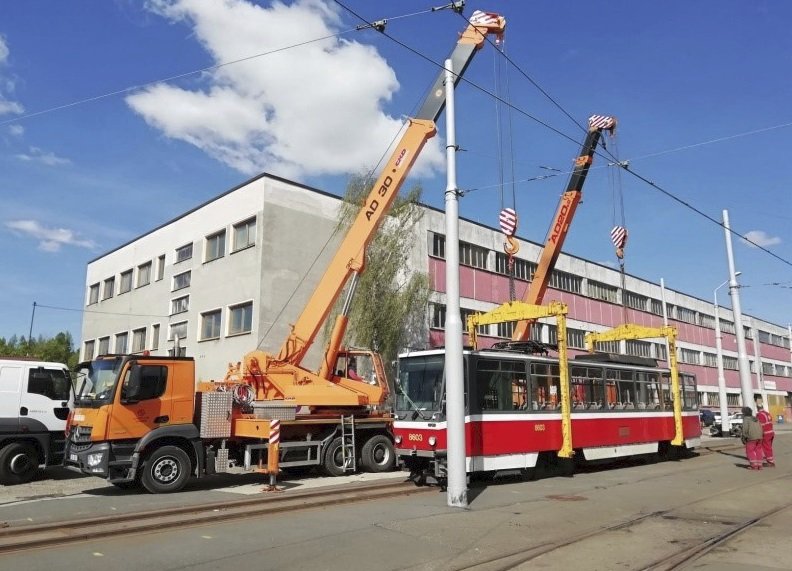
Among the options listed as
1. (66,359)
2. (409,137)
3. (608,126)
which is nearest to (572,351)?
(608,126)

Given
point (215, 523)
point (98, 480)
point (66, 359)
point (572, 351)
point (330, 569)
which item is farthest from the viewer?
point (66, 359)

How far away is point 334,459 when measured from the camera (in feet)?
50.4

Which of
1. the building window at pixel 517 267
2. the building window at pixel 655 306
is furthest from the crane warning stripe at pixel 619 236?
the building window at pixel 655 306

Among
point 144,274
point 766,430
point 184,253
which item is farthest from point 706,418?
point 144,274

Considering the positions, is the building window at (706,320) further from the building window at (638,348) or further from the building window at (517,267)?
the building window at (517,267)

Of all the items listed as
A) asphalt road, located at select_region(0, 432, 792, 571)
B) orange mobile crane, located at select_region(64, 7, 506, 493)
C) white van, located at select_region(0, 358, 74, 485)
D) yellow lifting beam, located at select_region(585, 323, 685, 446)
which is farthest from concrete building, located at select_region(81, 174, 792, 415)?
asphalt road, located at select_region(0, 432, 792, 571)

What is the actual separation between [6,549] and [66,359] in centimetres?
6860

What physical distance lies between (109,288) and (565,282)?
2976cm

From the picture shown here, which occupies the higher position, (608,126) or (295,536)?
(608,126)

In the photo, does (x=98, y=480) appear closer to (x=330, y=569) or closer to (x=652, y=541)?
(x=330, y=569)

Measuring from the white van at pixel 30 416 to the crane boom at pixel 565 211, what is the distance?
13.8m

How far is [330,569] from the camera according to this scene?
6.74 m

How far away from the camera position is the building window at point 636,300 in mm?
48625

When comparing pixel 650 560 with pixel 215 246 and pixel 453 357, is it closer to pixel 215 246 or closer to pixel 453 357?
pixel 453 357
